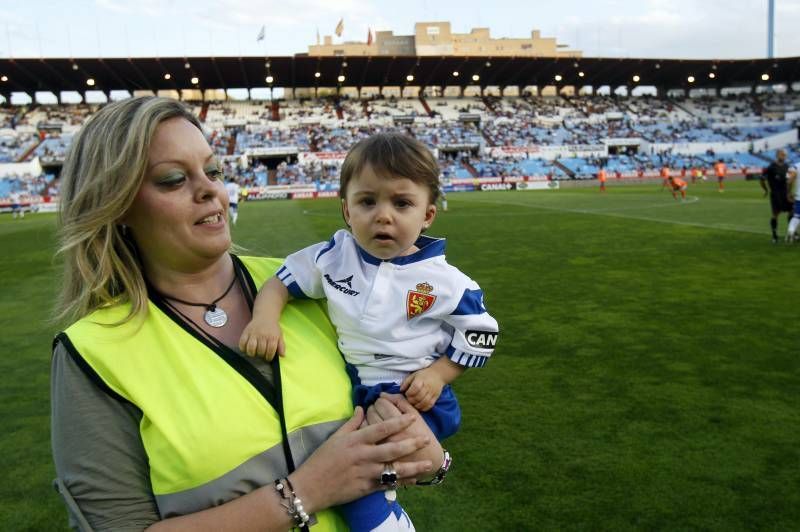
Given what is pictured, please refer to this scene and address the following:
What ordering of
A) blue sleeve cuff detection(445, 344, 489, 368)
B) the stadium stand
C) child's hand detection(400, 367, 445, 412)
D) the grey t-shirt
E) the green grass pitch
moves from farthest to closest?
the stadium stand, the green grass pitch, blue sleeve cuff detection(445, 344, 489, 368), child's hand detection(400, 367, 445, 412), the grey t-shirt

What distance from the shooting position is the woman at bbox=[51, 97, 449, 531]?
152 cm

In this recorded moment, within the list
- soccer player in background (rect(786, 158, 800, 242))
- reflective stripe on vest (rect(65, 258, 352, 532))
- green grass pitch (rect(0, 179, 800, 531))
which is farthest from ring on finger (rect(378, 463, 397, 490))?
soccer player in background (rect(786, 158, 800, 242))

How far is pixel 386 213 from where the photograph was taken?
2.21 m

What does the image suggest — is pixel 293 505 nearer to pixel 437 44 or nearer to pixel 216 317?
pixel 216 317

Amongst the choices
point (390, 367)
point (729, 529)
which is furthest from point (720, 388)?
point (390, 367)

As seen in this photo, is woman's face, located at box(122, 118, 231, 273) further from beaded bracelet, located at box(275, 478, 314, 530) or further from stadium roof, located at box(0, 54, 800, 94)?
stadium roof, located at box(0, 54, 800, 94)

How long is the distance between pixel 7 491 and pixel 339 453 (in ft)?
11.1

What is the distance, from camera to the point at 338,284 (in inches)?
86.4

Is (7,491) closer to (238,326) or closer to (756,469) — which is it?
(238,326)

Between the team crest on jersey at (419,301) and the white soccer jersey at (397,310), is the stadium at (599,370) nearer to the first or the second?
the white soccer jersey at (397,310)

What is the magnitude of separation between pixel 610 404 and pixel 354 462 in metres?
3.70

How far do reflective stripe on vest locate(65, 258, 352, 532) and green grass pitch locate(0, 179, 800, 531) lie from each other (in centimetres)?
81

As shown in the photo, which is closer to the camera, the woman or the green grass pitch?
the woman

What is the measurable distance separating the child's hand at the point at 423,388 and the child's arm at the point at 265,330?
45cm
